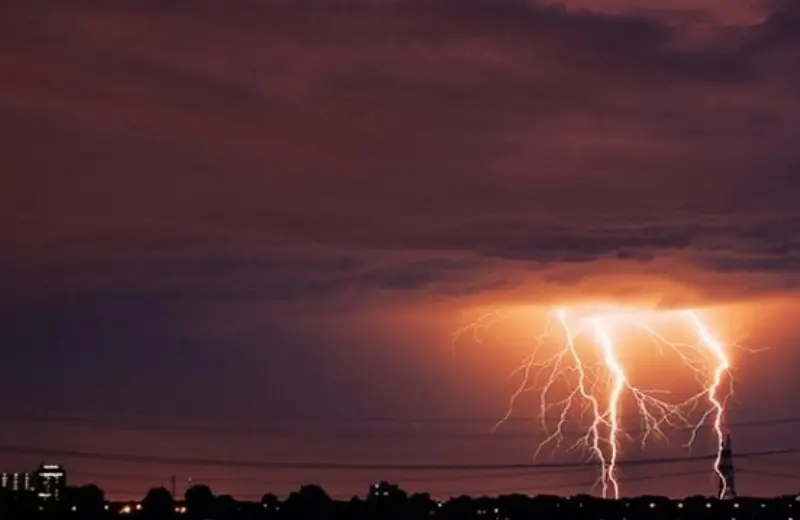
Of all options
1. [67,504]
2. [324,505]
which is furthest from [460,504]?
[67,504]

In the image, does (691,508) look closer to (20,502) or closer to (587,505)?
(587,505)

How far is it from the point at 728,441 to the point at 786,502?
61.5m

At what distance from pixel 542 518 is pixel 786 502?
20.3 m

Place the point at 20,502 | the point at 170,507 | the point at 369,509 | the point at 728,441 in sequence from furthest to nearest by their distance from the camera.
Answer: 1. the point at 369,509
2. the point at 170,507
3. the point at 20,502
4. the point at 728,441

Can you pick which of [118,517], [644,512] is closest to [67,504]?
[118,517]

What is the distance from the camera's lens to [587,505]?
17012 cm

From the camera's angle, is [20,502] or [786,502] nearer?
[20,502]

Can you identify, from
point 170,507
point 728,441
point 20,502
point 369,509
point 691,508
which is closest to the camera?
point 728,441

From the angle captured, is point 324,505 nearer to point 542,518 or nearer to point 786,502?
point 542,518

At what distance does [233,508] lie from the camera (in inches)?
6048

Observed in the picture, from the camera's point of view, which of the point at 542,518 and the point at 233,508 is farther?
the point at 542,518

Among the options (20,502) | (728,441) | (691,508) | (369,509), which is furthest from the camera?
(691,508)

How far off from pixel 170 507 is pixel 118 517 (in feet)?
32.6

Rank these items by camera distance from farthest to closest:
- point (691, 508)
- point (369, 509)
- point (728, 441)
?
point (691, 508), point (369, 509), point (728, 441)
